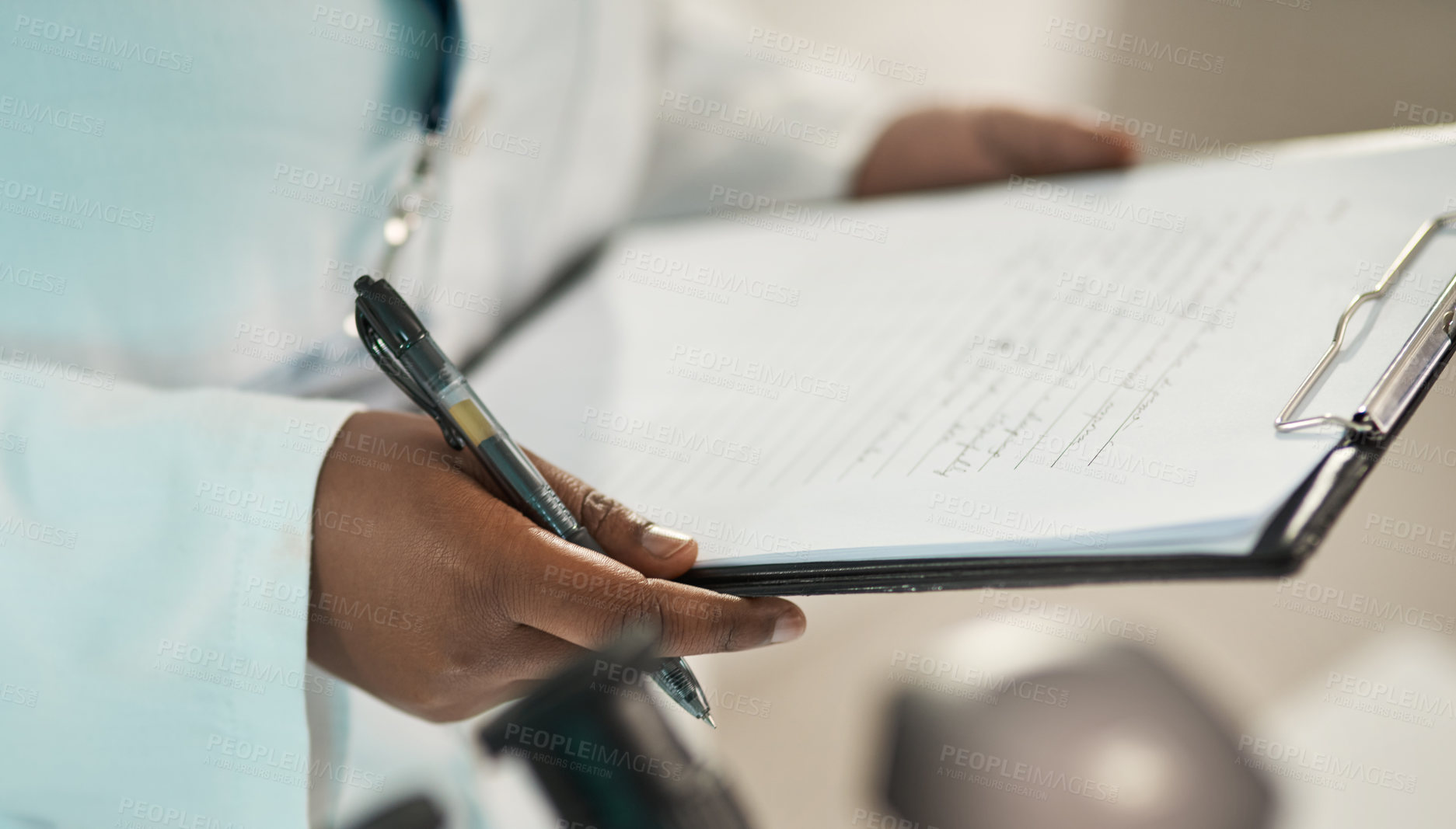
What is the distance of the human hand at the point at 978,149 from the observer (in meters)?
0.58

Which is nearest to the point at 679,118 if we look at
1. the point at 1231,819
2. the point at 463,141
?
the point at 463,141

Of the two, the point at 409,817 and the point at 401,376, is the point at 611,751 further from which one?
the point at 409,817

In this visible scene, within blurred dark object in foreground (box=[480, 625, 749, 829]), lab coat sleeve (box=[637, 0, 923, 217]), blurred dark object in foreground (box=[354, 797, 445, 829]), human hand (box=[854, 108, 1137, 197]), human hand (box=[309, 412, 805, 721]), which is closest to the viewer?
blurred dark object in foreground (box=[480, 625, 749, 829])

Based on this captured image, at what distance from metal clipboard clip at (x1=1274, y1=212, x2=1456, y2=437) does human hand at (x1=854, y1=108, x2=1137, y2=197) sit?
0.89 ft

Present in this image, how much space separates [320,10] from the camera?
1.37 feet

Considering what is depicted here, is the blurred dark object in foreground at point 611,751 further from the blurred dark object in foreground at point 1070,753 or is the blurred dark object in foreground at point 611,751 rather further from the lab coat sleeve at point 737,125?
the lab coat sleeve at point 737,125

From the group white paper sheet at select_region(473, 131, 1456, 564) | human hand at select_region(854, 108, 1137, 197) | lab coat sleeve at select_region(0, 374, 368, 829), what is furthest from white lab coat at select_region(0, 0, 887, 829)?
human hand at select_region(854, 108, 1137, 197)

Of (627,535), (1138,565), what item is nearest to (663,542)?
(627,535)

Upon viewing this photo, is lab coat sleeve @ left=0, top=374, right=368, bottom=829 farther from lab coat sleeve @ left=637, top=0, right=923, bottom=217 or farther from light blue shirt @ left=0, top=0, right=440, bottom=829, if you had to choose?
lab coat sleeve @ left=637, top=0, right=923, bottom=217

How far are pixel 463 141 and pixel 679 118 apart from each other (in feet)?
0.80

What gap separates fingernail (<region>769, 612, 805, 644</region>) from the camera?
0.29 metres

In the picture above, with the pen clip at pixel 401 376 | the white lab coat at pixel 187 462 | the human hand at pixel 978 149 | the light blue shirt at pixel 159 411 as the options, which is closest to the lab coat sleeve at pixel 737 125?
the human hand at pixel 978 149

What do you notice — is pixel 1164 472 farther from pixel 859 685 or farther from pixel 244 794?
pixel 859 685

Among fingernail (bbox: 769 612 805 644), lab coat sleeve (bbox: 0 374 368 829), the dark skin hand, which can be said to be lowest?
lab coat sleeve (bbox: 0 374 368 829)
